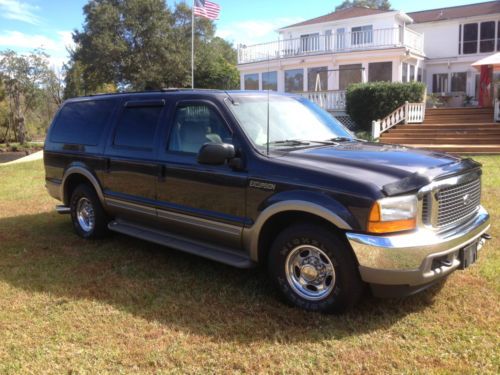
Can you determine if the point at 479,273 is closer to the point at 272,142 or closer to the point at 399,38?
the point at 272,142

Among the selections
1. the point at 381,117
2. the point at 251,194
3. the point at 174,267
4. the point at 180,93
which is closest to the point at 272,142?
the point at 251,194

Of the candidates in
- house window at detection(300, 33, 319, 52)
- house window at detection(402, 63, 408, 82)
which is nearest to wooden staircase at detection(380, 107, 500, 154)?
house window at detection(402, 63, 408, 82)

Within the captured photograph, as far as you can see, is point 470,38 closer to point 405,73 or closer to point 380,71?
point 405,73

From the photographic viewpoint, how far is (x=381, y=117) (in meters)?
19.6

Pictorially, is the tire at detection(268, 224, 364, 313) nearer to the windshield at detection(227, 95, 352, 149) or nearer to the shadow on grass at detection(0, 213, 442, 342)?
the shadow on grass at detection(0, 213, 442, 342)

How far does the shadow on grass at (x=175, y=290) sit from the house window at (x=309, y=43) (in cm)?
2231

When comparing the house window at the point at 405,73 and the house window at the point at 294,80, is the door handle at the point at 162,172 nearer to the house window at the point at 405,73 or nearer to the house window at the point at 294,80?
the house window at the point at 405,73

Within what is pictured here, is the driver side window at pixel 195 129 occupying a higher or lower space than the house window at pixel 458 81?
lower

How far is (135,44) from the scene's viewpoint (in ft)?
126

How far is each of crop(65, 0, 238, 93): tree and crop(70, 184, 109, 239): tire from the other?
32.7 m

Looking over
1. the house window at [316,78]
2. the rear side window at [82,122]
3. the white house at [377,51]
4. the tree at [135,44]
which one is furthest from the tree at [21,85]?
the rear side window at [82,122]

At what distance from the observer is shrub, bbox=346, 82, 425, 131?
19.3m

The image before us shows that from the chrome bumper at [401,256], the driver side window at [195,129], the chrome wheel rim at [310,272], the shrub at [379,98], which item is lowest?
the chrome wheel rim at [310,272]

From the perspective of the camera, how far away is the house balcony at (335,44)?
945 inches
